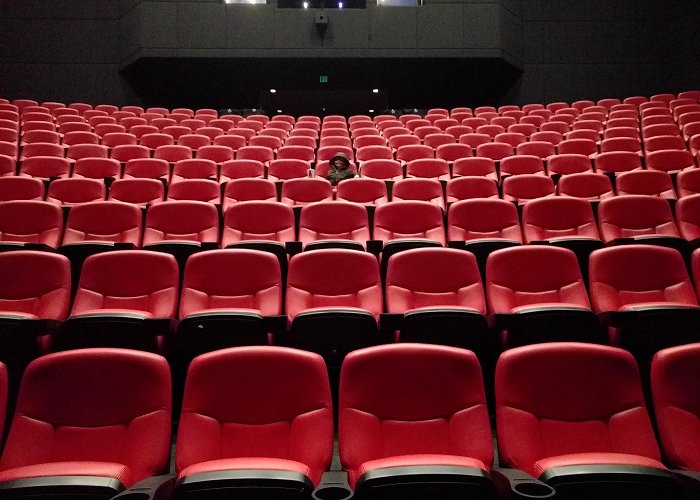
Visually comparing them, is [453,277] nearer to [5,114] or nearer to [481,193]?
[481,193]

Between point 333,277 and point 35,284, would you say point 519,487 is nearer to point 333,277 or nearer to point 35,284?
point 333,277

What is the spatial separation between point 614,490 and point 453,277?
77cm

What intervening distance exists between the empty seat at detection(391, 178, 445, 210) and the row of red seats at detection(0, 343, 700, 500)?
127 centimetres

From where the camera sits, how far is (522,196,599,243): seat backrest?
5.39 ft

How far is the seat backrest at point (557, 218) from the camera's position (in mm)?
1643

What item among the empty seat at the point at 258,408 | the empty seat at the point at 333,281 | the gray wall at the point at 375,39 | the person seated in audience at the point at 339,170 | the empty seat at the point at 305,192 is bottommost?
the empty seat at the point at 258,408

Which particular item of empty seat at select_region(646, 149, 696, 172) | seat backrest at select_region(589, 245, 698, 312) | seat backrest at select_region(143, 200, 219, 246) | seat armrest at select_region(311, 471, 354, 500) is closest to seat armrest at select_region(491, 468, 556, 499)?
seat armrest at select_region(311, 471, 354, 500)

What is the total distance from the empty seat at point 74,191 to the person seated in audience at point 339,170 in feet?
2.99

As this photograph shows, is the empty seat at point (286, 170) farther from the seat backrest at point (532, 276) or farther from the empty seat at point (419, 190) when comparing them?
the seat backrest at point (532, 276)

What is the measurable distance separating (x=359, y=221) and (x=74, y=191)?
3.59ft

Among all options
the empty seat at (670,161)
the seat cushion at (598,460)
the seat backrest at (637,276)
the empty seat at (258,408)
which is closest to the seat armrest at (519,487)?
the seat cushion at (598,460)

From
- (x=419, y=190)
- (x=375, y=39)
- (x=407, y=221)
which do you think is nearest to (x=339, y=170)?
(x=419, y=190)

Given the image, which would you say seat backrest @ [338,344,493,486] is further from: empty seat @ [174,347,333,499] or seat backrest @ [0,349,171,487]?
seat backrest @ [0,349,171,487]

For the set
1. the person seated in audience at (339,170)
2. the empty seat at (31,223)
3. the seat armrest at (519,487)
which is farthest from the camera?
the person seated in audience at (339,170)
